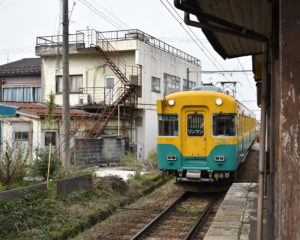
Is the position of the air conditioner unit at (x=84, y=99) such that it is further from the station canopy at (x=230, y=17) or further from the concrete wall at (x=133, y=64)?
the station canopy at (x=230, y=17)

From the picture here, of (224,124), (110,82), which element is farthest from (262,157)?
(110,82)

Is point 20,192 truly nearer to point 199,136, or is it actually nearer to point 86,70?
point 199,136

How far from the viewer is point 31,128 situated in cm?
1747

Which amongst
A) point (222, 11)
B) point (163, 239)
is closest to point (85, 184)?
point (163, 239)

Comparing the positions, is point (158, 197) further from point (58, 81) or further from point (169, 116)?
point (58, 81)

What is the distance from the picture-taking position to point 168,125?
12000mm

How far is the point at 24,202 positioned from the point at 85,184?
9.06 ft

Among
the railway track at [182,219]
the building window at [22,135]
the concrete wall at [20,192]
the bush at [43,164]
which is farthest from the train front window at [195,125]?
the building window at [22,135]

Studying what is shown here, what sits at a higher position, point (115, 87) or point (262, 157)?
point (115, 87)

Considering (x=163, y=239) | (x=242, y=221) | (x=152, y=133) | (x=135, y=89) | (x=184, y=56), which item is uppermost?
(x=184, y=56)

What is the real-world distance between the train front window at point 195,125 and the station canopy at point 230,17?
5.60 meters

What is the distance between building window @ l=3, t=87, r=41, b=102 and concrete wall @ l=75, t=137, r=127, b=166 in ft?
31.9

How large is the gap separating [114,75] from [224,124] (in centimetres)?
1270

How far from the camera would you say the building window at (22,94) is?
87.7 ft
